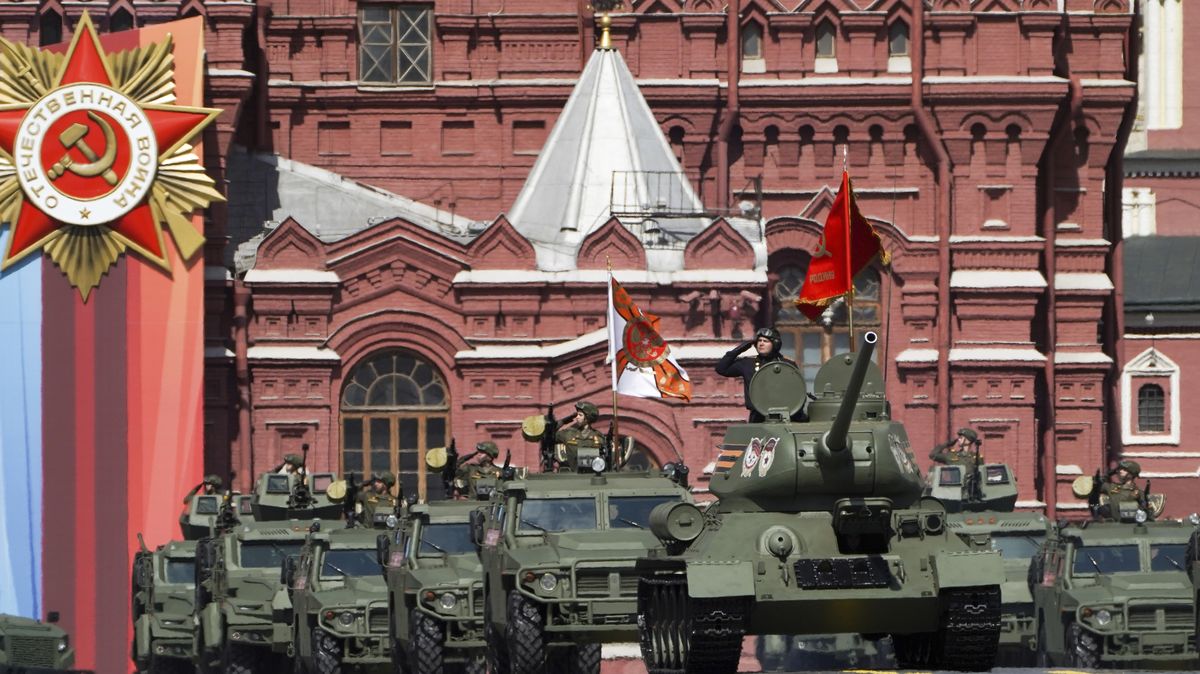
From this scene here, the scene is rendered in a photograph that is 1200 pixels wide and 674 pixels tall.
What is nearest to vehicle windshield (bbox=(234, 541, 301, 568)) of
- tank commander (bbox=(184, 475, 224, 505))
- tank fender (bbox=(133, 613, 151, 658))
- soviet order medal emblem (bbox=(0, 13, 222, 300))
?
tank fender (bbox=(133, 613, 151, 658))

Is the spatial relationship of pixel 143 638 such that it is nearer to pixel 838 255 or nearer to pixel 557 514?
pixel 557 514

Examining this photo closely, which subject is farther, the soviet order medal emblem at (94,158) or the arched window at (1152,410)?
the arched window at (1152,410)

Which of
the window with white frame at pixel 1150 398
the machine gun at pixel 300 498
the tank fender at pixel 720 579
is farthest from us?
the window with white frame at pixel 1150 398

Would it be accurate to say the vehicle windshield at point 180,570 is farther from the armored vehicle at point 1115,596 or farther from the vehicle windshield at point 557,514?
the armored vehicle at point 1115,596

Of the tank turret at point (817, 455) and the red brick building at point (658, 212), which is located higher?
the red brick building at point (658, 212)

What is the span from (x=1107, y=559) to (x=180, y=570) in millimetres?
10575

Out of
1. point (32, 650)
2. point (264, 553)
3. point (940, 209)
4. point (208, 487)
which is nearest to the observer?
point (264, 553)

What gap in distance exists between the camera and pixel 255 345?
42.6 m

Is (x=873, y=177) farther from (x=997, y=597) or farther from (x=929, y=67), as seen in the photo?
(x=997, y=597)

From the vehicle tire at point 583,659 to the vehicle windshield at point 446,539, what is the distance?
237 cm

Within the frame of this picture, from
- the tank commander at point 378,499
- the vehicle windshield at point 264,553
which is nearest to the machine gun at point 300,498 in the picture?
the tank commander at point 378,499

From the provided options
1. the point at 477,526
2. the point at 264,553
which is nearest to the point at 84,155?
the point at 264,553

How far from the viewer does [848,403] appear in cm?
2106

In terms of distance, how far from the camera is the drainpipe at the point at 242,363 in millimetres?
42500
